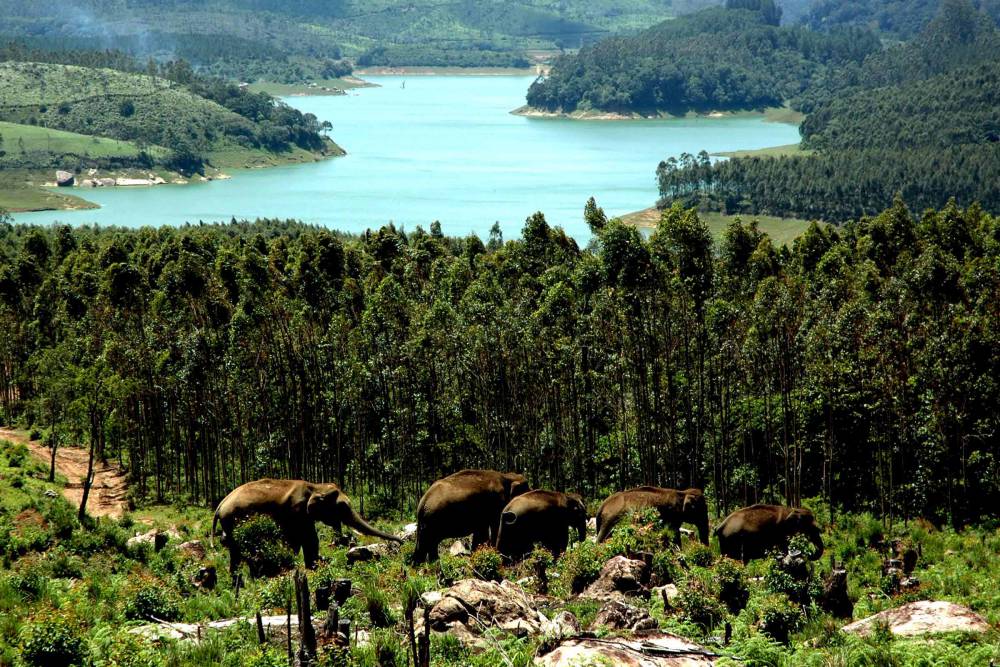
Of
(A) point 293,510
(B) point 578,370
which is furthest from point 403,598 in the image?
(B) point 578,370

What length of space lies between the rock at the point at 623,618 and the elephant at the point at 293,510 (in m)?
8.98

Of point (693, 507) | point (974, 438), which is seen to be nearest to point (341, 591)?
point (693, 507)

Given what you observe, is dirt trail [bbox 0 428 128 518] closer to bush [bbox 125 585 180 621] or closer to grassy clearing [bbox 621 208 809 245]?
bush [bbox 125 585 180 621]

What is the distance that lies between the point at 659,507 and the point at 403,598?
8974 mm

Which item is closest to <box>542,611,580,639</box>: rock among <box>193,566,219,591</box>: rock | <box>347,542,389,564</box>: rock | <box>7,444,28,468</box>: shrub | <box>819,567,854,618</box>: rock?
<box>819,567,854,618</box>: rock

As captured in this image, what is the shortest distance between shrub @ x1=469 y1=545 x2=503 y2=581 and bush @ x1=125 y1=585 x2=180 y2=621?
6.19 m

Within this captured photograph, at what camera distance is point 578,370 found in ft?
175

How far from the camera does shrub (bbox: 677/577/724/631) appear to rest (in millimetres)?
19578

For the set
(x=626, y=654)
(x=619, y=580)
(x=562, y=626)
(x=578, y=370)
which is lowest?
(x=578, y=370)

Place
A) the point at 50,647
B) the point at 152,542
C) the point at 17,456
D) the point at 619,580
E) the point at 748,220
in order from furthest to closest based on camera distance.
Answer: the point at 748,220, the point at 17,456, the point at 152,542, the point at 619,580, the point at 50,647

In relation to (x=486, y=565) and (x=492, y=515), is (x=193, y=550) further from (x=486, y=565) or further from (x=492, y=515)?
(x=486, y=565)

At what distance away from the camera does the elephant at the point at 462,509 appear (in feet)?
86.7

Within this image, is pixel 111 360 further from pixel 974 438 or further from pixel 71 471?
pixel 974 438

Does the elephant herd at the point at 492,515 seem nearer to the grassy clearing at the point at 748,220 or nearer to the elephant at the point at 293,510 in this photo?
the elephant at the point at 293,510
